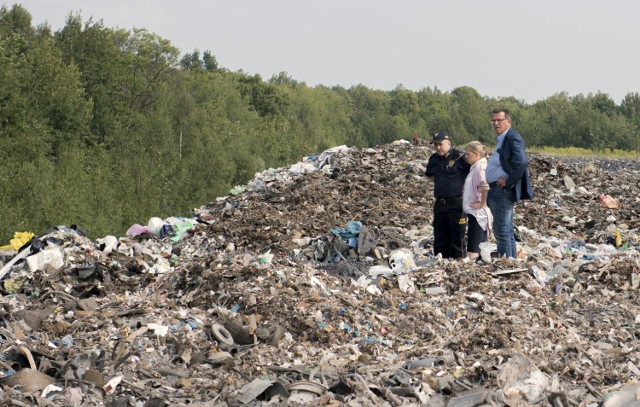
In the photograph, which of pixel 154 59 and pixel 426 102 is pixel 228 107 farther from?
pixel 426 102

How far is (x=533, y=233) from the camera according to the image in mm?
13031

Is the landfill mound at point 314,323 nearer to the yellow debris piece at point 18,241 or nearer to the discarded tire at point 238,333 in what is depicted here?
the discarded tire at point 238,333

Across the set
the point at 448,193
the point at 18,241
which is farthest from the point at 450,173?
the point at 18,241

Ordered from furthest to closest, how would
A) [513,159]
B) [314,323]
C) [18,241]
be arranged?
1. [18,241]
2. [513,159]
3. [314,323]

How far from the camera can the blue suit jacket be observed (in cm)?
874

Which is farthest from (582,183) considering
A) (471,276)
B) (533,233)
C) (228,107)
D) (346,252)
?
(228,107)

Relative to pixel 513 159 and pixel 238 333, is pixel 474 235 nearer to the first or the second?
pixel 513 159

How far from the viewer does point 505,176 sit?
28.9ft

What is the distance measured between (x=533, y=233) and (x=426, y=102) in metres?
101

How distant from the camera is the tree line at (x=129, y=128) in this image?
34.9 metres

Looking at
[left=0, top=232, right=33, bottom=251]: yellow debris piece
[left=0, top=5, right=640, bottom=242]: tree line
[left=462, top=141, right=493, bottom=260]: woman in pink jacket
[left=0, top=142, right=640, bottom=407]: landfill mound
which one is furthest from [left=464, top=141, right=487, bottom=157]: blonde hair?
[left=0, top=5, right=640, bottom=242]: tree line

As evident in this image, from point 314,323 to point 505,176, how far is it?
9.37 ft

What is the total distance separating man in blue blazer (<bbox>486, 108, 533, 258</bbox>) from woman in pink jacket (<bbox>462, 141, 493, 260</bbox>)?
0.31 feet

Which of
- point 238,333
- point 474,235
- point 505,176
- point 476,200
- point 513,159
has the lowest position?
point 238,333
